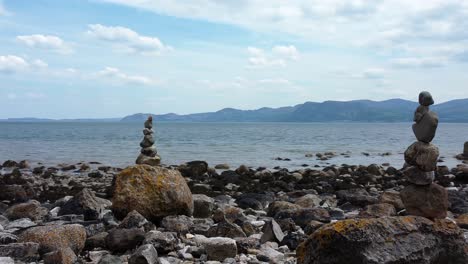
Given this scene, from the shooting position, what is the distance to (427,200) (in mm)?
11234

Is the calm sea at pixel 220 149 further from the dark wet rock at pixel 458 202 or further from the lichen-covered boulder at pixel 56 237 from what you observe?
the lichen-covered boulder at pixel 56 237

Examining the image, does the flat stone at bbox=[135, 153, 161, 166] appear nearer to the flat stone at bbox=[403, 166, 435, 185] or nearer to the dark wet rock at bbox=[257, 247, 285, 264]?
the flat stone at bbox=[403, 166, 435, 185]

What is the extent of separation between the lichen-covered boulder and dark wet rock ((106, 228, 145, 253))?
484mm

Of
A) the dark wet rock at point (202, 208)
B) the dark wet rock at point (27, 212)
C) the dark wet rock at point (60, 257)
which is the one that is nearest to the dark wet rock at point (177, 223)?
the dark wet rock at point (202, 208)

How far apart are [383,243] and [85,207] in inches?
349

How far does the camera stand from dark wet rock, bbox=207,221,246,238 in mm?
10289

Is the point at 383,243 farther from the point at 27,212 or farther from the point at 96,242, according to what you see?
the point at 27,212

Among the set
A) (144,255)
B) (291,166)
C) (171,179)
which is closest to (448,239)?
(144,255)

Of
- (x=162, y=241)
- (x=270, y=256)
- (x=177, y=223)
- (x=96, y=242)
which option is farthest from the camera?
(x=177, y=223)

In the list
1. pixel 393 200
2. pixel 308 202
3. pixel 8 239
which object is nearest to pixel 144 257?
pixel 8 239

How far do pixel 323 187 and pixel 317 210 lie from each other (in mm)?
10996

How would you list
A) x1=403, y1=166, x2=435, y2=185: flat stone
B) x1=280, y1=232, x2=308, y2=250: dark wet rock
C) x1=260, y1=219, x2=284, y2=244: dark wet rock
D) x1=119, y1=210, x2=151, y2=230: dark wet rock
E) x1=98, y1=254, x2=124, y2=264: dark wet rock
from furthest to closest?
x1=403, y1=166, x2=435, y2=185: flat stone < x1=119, y1=210, x2=151, y2=230: dark wet rock < x1=260, y1=219, x2=284, y2=244: dark wet rock < x1=280, y1=232, x2=308, y2=250: dark wet rock < x1=98, y1=254, x2=124, y2=264: dark wet rock

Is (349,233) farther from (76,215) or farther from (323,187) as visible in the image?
(323,187)

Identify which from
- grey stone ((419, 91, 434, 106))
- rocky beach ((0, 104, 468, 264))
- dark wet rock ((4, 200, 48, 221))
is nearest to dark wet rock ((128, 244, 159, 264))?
rocky beach ((0, 104, 468, 264))
